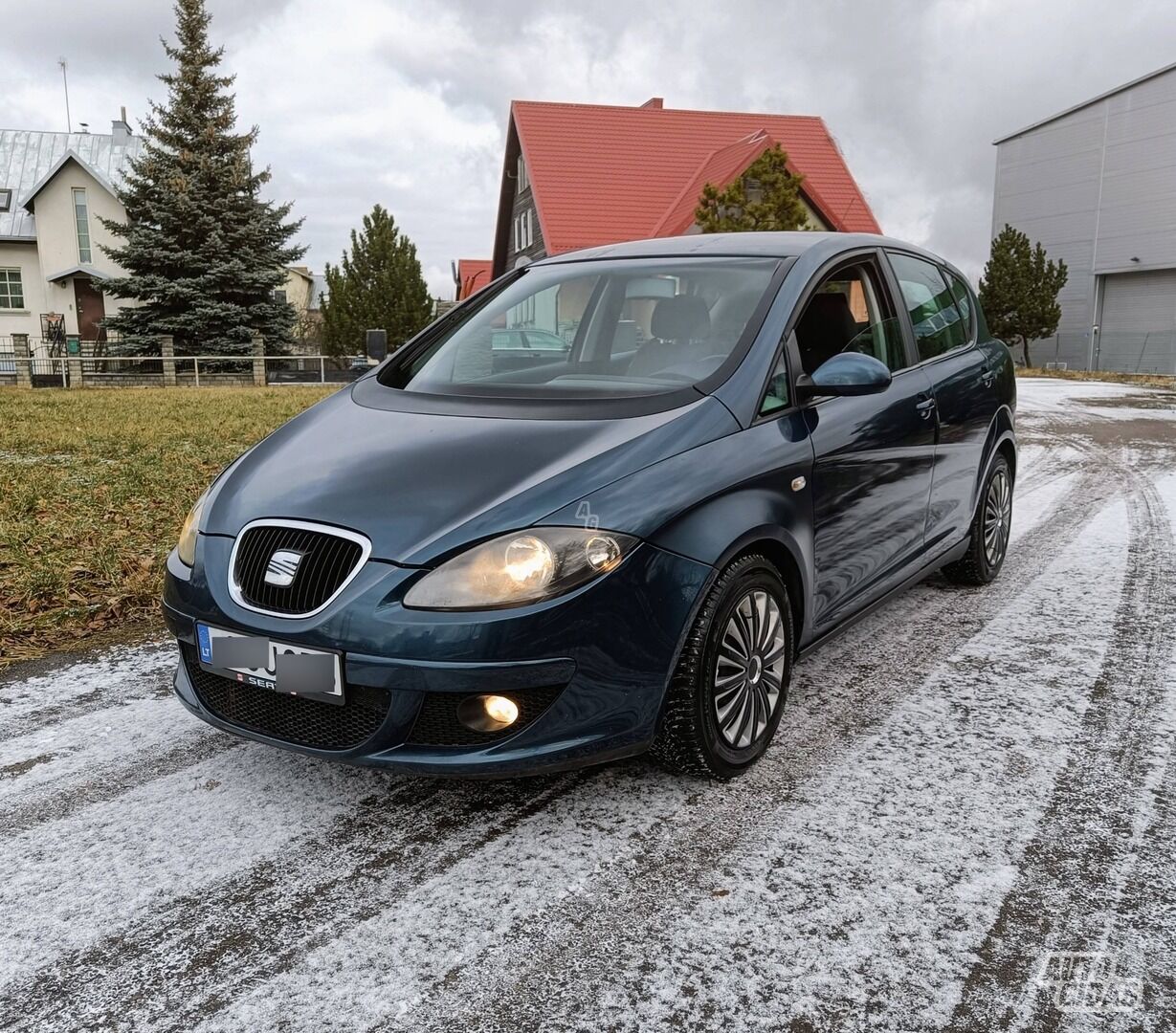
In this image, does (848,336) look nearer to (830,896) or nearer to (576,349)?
(576,349)

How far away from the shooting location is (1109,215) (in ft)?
146

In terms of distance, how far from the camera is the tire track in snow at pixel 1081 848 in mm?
2080

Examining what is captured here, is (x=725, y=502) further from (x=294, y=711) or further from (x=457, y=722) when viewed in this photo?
(x=294, y=711)

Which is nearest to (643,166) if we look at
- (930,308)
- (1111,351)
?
(1111,351)

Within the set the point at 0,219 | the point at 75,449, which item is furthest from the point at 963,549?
the point at 0,219

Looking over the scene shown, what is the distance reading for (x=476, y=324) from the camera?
4.14 metres

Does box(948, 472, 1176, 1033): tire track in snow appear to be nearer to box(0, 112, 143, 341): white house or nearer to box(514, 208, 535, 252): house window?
box(514, 208, 535, 252): house window

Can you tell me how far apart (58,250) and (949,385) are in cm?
4008

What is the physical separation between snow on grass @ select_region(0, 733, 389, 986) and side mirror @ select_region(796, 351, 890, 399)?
180 centimetres

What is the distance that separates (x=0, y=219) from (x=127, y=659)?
1656 inches

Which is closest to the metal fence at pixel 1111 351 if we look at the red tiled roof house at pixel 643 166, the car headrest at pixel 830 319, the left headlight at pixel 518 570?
the red tiled roof house at pixel 643 166

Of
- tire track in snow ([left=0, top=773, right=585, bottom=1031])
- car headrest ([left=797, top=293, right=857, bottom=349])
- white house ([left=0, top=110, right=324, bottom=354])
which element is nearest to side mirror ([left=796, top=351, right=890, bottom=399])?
car headrest ([left=797, top=293, right=857, bottom=349])

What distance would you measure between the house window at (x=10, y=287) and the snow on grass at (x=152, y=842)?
41.6 m

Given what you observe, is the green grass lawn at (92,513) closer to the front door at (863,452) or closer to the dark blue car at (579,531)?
the dark blue car at (579,531)
